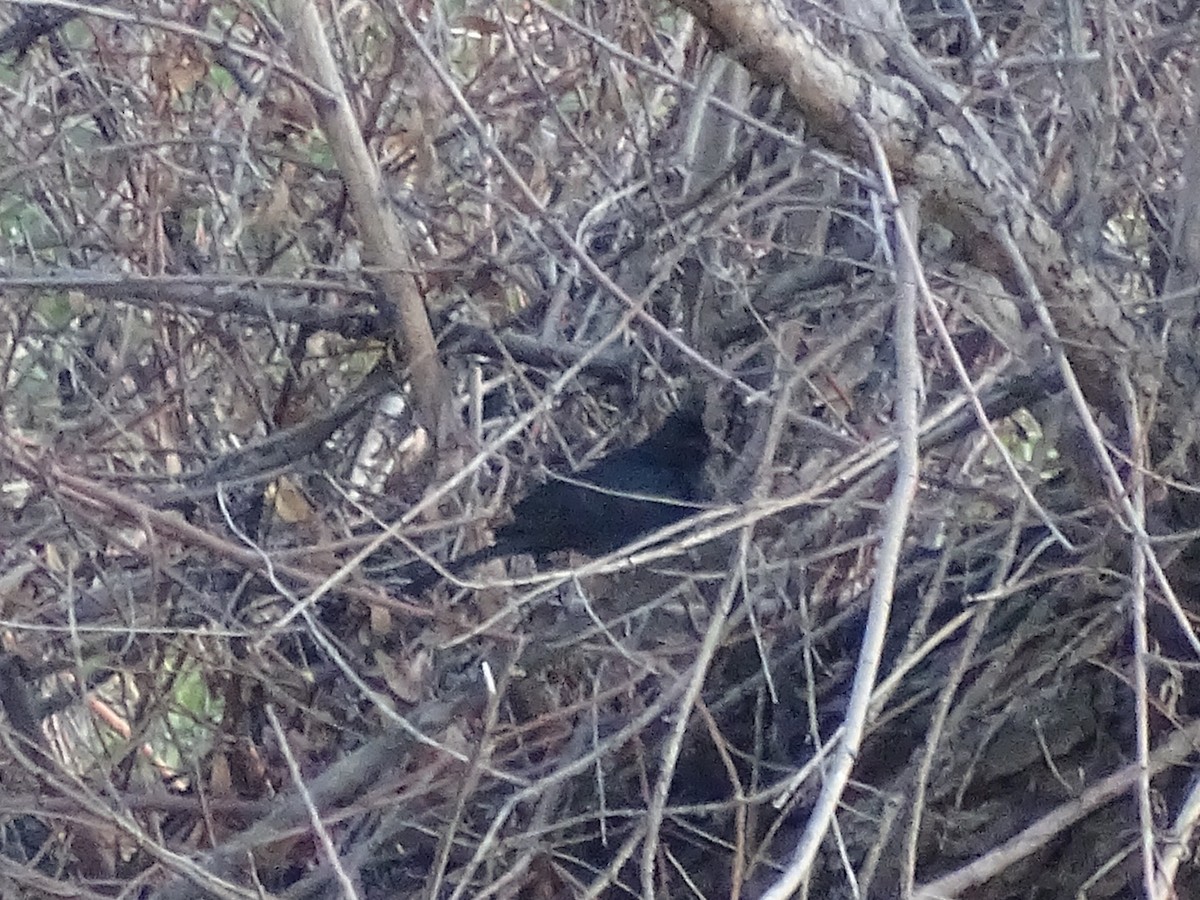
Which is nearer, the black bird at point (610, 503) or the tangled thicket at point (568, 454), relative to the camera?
the tangled thicket at point (568, 454)

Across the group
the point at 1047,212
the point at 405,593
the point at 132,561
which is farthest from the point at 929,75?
the point at 132,561

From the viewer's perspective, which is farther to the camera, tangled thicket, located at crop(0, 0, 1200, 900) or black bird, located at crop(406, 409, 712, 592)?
black bird, located at crop(406, 409, 712, 592)

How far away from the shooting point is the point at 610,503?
3584 mm

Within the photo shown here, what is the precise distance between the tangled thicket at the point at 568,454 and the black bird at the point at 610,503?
0.06 metres

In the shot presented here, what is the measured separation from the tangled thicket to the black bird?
0.06m

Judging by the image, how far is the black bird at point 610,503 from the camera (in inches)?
136

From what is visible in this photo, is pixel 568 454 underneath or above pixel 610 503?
above

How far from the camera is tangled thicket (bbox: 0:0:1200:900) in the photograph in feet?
8.33

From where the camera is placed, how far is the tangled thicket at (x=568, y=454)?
254 cm

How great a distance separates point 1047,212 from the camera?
2.86m

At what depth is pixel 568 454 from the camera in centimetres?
366

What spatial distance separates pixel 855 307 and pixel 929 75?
4.10ft

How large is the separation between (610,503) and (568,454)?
0.16m

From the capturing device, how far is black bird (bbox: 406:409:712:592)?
3465mm
